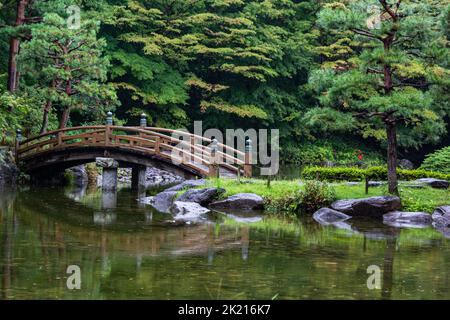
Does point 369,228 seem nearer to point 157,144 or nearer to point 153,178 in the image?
point 157,144

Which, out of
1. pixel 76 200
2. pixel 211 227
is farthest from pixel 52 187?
pixel 211 227

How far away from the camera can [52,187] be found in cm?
2494

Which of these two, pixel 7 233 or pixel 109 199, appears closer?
pixel 7 233

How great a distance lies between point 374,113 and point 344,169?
9.55 feet

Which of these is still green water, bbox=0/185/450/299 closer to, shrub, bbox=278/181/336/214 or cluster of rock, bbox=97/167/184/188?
shrub, bbox=278/181/336/214

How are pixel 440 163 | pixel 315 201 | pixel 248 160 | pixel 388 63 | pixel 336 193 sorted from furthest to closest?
1. pixel 440 163
2. pixel 248 160
3. pixel 336 193
4. pixel 315 201
5. pixel 388 63

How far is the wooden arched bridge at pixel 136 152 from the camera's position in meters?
21.6

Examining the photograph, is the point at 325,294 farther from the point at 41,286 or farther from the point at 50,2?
the point at 50,2

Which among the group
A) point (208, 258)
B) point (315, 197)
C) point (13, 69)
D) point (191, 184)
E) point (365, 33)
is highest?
point (13, 69)

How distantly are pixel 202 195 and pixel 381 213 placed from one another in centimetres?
467

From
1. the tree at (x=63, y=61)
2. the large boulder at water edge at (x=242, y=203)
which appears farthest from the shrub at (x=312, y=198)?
the tree at (x=63, y=61)

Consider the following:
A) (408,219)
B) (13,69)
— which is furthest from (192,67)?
(408,219)

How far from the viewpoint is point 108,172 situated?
23719 mm

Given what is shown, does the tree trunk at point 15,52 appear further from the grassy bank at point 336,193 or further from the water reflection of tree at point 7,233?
the grassy bank at point 336,193
